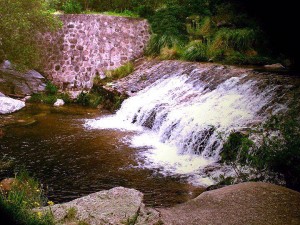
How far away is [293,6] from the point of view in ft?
5.70

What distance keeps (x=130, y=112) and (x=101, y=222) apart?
6343 mm

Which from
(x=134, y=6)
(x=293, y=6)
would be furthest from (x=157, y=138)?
(x=134, y=6)

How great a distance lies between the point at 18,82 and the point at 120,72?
12.9 feet

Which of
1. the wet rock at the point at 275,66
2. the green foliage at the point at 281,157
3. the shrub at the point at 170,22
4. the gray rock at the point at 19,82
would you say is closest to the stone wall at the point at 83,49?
the gray rock at the point at 19,82

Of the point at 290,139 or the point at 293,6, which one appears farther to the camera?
the point at 290,139

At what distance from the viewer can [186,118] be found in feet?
24.1

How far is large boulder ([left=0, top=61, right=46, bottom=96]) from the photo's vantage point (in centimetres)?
1141

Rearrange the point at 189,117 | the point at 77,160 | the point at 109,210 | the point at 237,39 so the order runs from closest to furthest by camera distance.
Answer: the point at 109,210 → the point at 77,160 → the point at 189,117 → the point at 237,39

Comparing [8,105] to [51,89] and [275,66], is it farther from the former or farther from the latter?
[275,66]

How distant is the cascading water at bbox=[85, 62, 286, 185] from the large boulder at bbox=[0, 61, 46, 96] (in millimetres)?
4039

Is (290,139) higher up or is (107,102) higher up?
(290,139)

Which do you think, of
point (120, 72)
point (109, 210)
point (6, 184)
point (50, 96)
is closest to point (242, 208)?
point (109, 210)

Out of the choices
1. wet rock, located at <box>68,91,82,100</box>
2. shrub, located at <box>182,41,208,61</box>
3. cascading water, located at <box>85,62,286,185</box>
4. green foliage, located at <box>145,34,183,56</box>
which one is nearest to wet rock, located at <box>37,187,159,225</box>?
cascading water, located at <box>85,62,286,185</box>

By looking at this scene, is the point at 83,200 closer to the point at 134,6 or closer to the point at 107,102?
the point at 107,102
